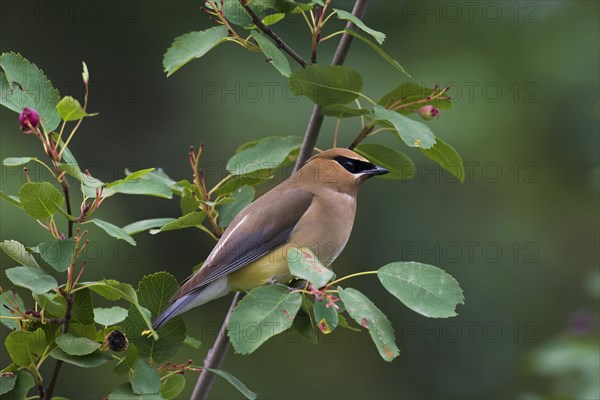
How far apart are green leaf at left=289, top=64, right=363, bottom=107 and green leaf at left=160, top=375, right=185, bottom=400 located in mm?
938

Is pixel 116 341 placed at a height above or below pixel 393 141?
above

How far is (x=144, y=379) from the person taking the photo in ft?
8.16

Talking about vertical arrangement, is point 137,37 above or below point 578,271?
above

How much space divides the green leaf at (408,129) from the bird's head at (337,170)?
2.15ft

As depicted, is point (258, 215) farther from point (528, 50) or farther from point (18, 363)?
point (528, 50)

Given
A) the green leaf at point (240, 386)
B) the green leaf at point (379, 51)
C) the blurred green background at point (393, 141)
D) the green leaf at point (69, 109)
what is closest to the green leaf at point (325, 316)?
the green leaf at point (240, 386)

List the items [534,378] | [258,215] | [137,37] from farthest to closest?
[534,378]
[137,37]
[258,215]

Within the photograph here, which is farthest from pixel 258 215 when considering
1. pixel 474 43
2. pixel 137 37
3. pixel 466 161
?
pixel 137 37

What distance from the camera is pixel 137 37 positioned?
7.85 metres

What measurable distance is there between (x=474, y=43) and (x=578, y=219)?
68.9 inches

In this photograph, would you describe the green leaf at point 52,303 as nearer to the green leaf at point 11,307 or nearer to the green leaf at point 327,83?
the green leaf at point 11,307

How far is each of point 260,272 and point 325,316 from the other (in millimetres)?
919

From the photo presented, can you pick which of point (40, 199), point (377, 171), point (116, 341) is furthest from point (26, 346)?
point (377, 171)

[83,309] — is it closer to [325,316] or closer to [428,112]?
[325,316]
